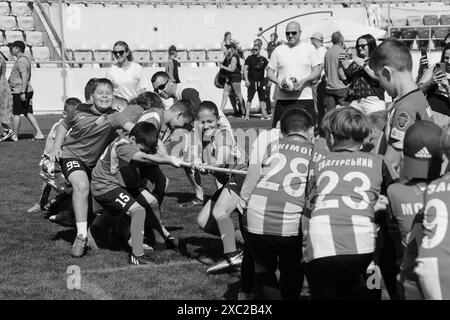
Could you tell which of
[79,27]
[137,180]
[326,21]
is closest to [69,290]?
[137,180]

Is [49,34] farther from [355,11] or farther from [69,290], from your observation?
[69,290]

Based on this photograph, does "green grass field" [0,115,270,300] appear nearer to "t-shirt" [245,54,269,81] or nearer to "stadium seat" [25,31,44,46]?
"t-shirt" [245,54,269,81]

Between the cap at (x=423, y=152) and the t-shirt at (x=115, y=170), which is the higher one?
the cap at (x=423, y=152)

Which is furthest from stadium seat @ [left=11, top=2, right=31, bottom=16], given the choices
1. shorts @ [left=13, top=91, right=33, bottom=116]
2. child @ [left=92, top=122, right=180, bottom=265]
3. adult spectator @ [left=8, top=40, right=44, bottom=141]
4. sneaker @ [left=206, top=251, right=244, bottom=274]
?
sneaker @ [left=206, top=251, right=244, bottom=274]

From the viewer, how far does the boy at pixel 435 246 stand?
3816mm

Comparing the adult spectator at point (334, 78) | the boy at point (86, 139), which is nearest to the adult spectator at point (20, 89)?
the adult spectator at point (334, 78)

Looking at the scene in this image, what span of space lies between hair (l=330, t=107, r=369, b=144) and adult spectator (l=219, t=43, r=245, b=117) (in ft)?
49.8

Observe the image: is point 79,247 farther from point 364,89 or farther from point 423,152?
point 364,89

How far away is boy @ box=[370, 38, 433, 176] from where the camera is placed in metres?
5.04

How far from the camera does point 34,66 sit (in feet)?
71.1

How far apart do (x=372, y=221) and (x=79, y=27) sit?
22585 mm

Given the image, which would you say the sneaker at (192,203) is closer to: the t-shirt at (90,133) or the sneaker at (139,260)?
the t-shirt at (90,133)

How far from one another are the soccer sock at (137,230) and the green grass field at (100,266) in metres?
0.16

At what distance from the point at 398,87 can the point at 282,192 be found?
1046 mm
